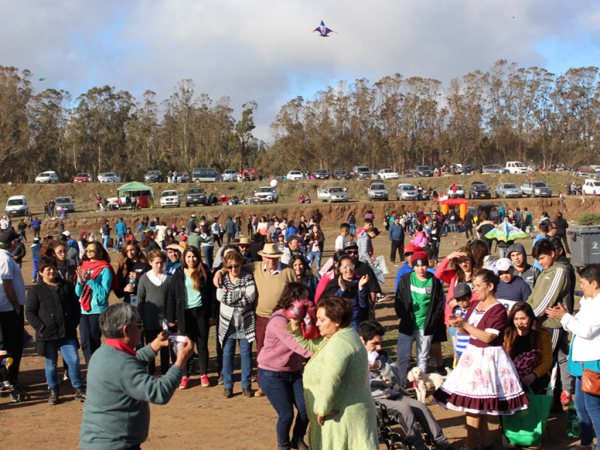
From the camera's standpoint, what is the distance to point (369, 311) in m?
6.10

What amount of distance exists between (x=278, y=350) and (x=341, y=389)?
117 centimetres

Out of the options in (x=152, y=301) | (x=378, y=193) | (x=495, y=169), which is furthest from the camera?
(x=495, y=169)

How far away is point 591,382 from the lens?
4.11m

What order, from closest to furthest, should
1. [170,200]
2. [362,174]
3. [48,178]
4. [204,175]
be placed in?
[170,200] → [204,175] → [362,174] → [48,178]

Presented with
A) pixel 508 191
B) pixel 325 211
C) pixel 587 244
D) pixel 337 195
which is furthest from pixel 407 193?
pixel 587 244

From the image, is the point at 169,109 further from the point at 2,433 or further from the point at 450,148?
the point at 2,433

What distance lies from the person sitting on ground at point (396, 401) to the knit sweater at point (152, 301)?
2.90 metres

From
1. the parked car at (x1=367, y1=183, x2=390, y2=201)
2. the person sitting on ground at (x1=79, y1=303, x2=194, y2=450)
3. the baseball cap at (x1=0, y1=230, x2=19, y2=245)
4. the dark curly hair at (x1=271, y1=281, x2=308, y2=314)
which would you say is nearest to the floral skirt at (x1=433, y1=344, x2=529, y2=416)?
the dark curly hair at (x1=271, y1=281, x2=308, y2=314)

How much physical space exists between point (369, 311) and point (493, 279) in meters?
2.05

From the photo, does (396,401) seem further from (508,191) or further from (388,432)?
(508,191)

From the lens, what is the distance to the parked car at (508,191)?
39.4 meters

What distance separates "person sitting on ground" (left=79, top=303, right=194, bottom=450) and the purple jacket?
1.42 meters

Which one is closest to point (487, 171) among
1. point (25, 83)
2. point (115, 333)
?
point (115, 333)

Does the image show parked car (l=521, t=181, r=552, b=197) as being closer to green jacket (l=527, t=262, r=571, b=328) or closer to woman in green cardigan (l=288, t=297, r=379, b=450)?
green jacket (l=527, t=262, r=571, b=328)
